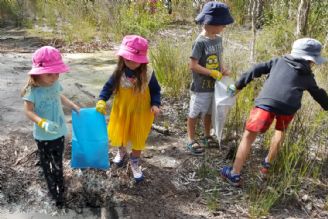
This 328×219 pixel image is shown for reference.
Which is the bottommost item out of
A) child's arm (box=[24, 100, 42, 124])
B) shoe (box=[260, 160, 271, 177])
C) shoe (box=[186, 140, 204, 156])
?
shoe (box=[186, 140, 204, 156])

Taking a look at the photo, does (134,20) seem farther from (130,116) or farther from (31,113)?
(31,113)

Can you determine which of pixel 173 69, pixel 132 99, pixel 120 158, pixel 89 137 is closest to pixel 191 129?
pixel 120 158

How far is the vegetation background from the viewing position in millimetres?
3125

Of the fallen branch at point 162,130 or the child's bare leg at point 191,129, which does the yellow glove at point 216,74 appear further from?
the fallen branch at point 162,130

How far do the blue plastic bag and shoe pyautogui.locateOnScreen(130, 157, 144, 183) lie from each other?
0.97 ft

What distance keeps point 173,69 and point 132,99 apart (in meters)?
1.87

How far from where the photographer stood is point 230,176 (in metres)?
3.23

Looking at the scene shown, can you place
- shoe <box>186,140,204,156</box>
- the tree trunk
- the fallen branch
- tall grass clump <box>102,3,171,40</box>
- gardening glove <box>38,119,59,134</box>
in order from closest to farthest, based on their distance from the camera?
gardening glove <box>38,119,59,134</box>
shoe <box>186,140,204,156</box>
the fallen branch
the tree trunk
tall grass clump <box>102,3,171,40</box>

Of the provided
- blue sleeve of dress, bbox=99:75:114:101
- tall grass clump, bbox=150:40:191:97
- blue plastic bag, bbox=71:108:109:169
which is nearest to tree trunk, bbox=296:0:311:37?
tall grass clump, bbox=150:40:191:97

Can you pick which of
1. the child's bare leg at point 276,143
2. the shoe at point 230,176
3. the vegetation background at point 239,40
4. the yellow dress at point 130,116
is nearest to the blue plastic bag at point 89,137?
the yellow dress at point 130,116

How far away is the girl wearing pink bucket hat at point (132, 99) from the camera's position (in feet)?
9.54

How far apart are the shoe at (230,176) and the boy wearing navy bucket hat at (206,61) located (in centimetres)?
41

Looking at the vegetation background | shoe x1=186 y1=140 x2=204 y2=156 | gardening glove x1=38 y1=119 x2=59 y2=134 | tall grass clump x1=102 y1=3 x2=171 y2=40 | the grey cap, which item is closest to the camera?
gardening glove x1=38 y1=119 x2=59 y2=134

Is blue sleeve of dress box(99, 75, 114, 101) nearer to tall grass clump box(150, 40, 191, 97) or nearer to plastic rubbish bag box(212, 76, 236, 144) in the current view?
plastic rubbish bag box(212, 76, 236, 144)
